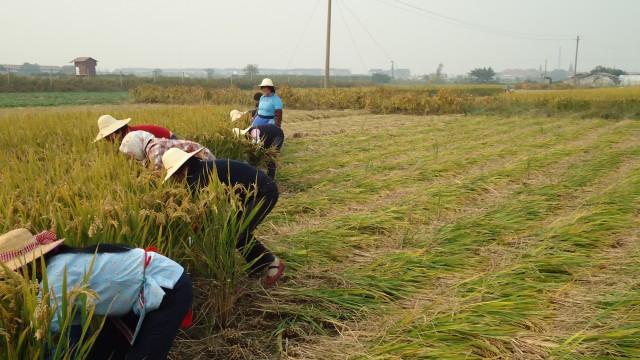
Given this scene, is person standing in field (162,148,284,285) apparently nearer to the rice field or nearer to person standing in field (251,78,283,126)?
the rice field

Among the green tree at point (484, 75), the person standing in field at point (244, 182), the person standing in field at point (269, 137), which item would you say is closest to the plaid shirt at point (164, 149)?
the person standing in field at point (244, 182)

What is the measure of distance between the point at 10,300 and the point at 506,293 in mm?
2354

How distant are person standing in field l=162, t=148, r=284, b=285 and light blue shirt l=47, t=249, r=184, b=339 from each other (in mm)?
969

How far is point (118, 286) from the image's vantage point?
1688 mm

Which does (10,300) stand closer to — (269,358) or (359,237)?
(269,358)

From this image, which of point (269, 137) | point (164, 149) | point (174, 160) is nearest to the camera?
point (174, 160)

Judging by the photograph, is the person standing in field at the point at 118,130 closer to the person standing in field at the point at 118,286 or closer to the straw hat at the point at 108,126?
the straw hat at the point at 108,126

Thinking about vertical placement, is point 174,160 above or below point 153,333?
above

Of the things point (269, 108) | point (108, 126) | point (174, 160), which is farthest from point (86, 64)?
point (174, 160)

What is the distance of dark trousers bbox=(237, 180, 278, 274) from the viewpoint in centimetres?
277

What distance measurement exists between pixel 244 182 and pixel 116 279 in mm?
1308

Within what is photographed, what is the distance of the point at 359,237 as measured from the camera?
3699 millimetres

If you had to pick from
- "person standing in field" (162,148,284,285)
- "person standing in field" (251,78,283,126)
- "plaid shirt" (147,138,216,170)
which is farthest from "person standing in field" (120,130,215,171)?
"person standing in field" (251,78,283,126)

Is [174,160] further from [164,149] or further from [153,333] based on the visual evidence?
[153,333]
